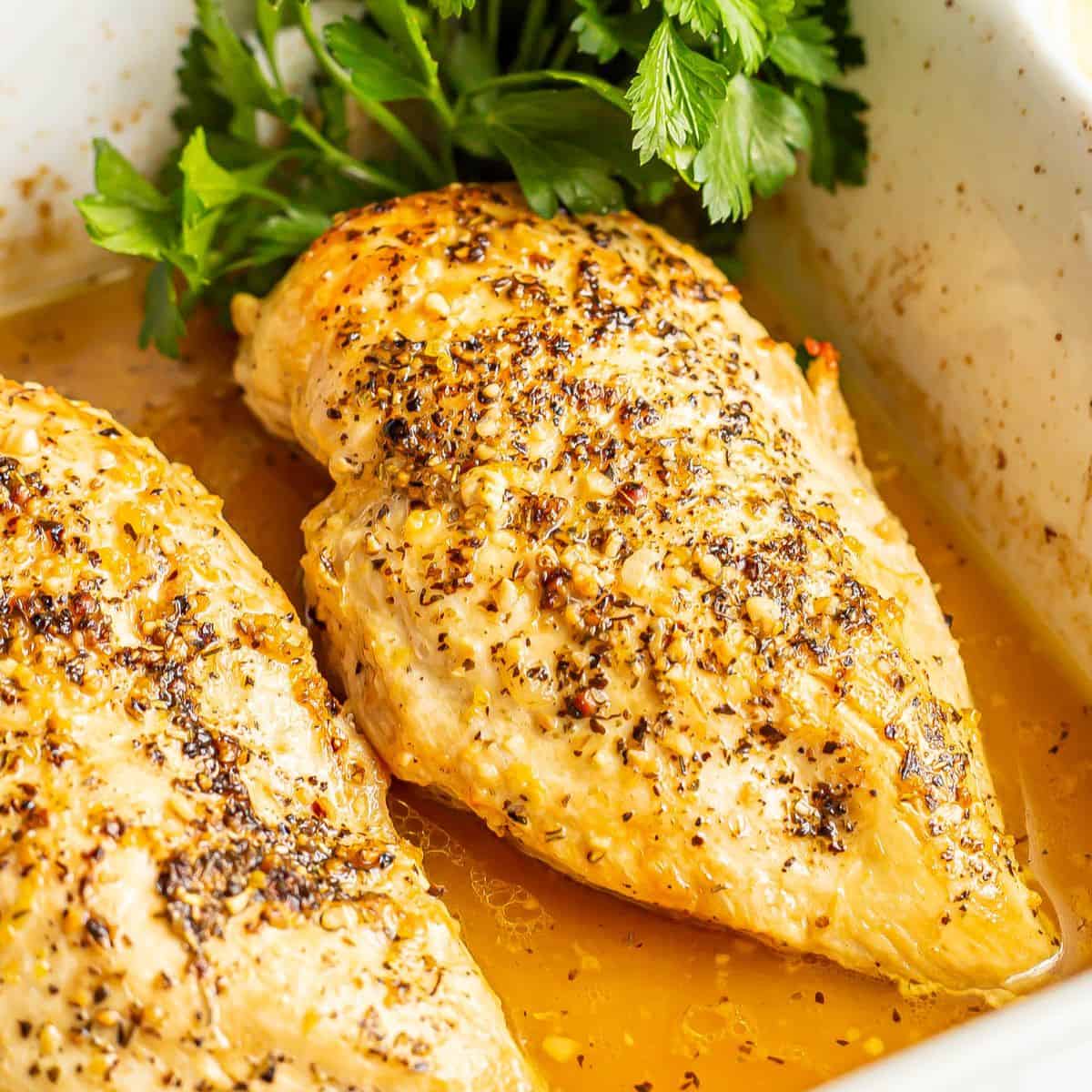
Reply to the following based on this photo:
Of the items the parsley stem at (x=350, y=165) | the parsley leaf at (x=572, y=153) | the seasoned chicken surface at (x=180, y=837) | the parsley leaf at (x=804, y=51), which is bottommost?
the seasoned chicken surface at (x=180, y=837)

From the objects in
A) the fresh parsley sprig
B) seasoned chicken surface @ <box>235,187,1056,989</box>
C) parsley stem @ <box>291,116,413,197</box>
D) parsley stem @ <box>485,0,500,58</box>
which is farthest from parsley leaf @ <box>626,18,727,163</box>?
parsley stem @ <box>291,116,413,197</box>

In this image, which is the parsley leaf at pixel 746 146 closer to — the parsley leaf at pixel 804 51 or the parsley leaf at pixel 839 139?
the parsley leaf at pixel 804 51

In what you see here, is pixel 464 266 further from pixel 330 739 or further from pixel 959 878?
pixel 959 878

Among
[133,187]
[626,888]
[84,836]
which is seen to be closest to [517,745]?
[626,888]

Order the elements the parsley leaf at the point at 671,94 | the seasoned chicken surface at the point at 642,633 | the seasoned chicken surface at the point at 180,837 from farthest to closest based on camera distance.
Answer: the parsley leaf at the point at 671,94 < the seasoned chicken surface at the point at 642,633 < the seasoned chicken surface at the point at 180,837

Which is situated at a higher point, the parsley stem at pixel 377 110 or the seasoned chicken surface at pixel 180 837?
the parsley stem at pixel 377 110

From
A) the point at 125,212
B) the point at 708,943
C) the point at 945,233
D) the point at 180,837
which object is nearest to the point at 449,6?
the point at 125,212

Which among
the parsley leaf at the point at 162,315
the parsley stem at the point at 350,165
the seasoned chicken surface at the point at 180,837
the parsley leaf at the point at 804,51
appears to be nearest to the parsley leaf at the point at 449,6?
the parsley stem at the point at 350,165

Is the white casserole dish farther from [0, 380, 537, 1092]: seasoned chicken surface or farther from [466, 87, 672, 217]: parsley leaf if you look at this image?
[0, 380, 537, 1092]: seasoned chicken surface
